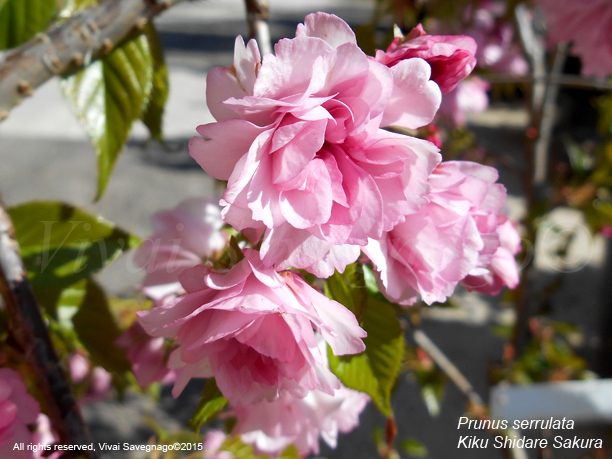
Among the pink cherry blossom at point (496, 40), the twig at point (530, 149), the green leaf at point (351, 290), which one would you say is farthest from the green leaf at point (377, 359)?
the pink cherry blossom at point (496, 40)

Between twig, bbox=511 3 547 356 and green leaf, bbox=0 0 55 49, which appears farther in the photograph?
twig, bbox=511 3 547 356

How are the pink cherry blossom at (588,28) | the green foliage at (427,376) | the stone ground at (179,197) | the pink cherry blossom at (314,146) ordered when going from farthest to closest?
the stone ground at (179,197), the green foliage at (427,376), the pink cherry blossom at (588,28), the pink cherry blossom at (314,146)

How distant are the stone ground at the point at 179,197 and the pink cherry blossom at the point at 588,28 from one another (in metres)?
0.43

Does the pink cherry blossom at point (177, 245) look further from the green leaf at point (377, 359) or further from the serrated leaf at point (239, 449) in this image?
the serrated leaf at point (239, 449)

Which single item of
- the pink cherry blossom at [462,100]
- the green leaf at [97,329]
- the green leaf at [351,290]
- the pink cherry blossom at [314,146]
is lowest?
the pink cherry blossom at [462,100]

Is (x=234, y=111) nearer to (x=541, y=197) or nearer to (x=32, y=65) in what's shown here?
(x=32, y=65)

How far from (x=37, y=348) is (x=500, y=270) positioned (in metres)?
0.33

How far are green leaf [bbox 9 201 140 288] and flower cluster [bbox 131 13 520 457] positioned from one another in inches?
7.2

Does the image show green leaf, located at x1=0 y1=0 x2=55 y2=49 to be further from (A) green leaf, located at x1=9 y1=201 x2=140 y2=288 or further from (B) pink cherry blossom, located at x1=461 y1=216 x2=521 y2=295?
(B) pink cherry blossom, located at x1=461 y1=216 x2=521 y2=295

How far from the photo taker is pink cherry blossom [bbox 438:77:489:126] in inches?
53.6

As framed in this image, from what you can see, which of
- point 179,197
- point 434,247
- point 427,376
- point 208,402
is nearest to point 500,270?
point 434,247

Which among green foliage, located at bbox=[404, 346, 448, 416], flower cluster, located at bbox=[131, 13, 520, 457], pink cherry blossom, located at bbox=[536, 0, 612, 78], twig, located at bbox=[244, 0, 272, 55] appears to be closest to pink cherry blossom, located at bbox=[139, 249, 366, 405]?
flower cluster, located at bbox=[131, 13, 520, 457]

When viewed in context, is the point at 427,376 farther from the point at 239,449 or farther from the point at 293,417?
the point at 293,417

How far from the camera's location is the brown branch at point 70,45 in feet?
1.17
